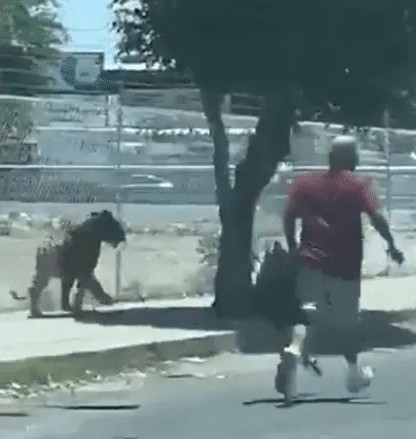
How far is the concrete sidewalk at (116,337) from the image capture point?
3.30 m

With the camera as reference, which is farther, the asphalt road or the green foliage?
the asphalt road

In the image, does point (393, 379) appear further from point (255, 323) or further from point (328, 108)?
point (328, 108)

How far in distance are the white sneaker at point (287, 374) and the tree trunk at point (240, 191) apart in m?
0.17

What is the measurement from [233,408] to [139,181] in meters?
0.66

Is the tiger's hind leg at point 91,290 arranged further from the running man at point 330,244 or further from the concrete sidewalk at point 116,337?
the running man at point 330,244

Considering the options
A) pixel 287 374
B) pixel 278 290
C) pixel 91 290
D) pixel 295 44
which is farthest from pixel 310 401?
pixel 295 44

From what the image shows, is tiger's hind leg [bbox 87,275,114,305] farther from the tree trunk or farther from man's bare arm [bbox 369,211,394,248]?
man's bare arm [bbox 369,211,394,248]

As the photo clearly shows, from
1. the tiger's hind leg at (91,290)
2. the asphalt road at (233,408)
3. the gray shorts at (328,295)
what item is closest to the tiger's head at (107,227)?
the tiger's hind leg at (91,290)

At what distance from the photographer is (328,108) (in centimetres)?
330

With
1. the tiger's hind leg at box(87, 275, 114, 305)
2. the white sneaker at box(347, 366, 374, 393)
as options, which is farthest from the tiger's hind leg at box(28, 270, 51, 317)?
the white sneaker at box(347, 366, 374, 393)

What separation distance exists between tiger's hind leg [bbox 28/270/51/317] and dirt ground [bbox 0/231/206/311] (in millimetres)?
16

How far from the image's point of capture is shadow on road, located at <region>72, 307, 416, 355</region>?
3330mm

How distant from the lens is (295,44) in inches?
128

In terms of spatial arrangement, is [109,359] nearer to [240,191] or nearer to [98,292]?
[98,292]
